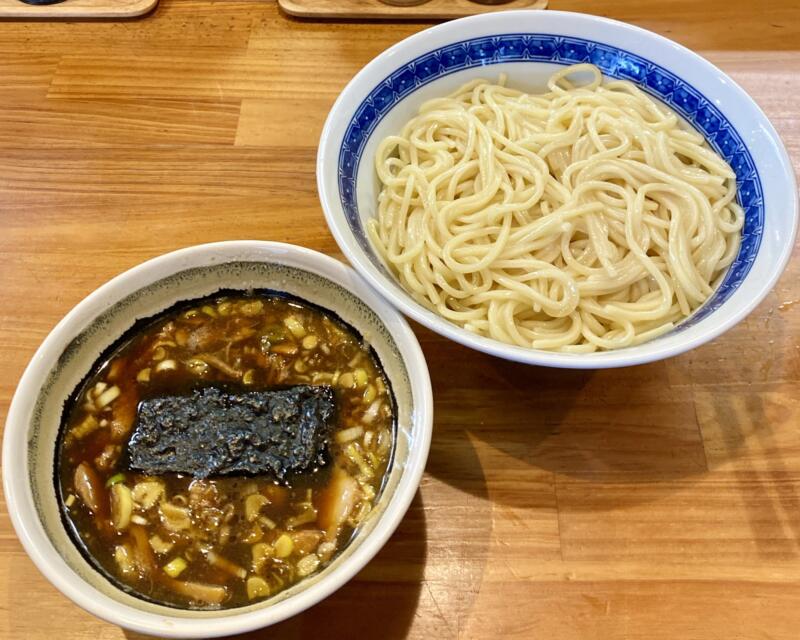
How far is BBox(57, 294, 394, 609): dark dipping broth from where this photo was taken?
1232mm

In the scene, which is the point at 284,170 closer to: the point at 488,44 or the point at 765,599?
the point at 488,44

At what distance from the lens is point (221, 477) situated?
133cm

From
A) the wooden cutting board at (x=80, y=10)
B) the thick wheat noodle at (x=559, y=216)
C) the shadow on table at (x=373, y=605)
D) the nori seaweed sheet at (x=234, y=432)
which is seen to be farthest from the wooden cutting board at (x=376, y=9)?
the shadow on table at (x=373, y=605)

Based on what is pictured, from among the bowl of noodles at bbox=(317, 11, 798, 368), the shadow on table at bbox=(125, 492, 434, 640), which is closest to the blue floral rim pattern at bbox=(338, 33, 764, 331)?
the bowl of noodles at bbox=(317, 11, 798, 368)

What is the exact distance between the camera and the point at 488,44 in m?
1.91

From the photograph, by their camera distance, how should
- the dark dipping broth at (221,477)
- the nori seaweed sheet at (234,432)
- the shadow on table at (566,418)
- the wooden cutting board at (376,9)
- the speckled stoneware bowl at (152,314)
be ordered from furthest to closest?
the wooden cutting board at (376,9) → the shadow on table at (566,418) → the nori seaweed sheet at (234,432) → the dark dipping broth at (221,477) → the speckled stoneware bowl at (152,314)

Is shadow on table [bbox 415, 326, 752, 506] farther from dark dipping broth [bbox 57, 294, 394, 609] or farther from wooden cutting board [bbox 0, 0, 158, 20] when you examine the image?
wooden cutting board [bbox 0, 0, 158, 20]

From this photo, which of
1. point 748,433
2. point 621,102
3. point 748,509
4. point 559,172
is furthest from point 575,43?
point 748,509

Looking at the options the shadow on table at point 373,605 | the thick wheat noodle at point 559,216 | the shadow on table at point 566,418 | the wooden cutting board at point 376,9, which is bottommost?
the shadow on table at point 373,605

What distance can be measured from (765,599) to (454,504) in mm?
710

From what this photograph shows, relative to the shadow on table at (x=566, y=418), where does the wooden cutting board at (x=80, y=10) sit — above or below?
above

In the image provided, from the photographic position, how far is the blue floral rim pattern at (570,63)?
160 centimetres

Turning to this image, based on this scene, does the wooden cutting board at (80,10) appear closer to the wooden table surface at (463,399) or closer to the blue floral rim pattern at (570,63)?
the wooden table surface at (463,399)

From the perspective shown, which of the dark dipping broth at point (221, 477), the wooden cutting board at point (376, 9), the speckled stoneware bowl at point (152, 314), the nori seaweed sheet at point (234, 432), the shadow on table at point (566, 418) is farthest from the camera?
the wooden cutting board at point (376, 9)
